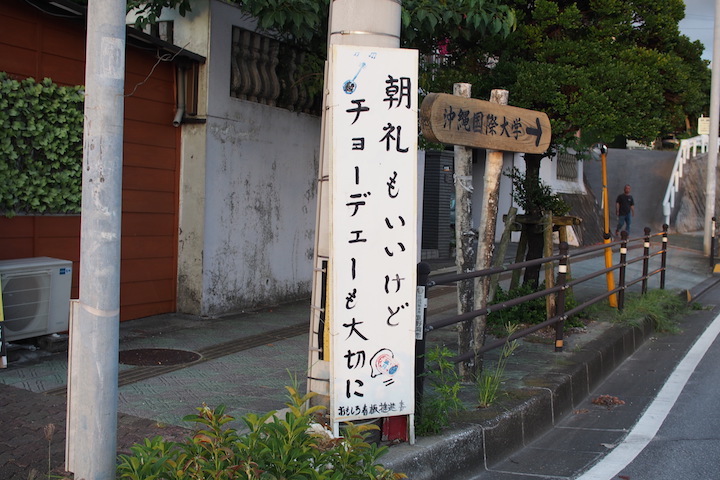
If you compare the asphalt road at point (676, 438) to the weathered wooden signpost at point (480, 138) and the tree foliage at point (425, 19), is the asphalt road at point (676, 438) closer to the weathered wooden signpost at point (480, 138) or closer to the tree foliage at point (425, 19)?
the weathered wooden signpost at point (480, 138)

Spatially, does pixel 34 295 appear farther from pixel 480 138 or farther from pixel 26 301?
→ pixel 480 138

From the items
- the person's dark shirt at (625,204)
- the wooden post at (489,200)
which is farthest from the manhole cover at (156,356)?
the person's dark shirt at (625,204)

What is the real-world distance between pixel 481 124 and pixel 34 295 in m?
4.61

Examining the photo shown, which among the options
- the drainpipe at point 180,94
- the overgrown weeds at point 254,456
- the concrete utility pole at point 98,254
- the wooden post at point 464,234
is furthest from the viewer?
the drainpipe at point 180,94

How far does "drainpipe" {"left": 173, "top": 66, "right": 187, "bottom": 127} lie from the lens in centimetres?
939

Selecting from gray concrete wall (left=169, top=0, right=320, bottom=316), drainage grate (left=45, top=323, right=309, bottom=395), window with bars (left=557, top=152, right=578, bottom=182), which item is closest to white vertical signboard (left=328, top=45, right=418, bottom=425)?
drainage grate (left=45, top=323, right=309, bottom=395)

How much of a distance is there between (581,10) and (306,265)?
17.6 feet

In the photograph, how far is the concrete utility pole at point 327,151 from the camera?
4.57 meters

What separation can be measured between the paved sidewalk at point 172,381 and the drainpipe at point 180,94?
2552 mm

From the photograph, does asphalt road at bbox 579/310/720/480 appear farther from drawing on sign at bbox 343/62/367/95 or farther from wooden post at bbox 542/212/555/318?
drawing on sign at bbox 343/62/367/95

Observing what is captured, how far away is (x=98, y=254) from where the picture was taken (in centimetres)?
345

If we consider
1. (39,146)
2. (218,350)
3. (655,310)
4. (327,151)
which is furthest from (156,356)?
(655,310)

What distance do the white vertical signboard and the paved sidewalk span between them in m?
0.46

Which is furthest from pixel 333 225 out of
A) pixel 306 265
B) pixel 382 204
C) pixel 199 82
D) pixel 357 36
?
pixel 306 265
